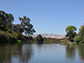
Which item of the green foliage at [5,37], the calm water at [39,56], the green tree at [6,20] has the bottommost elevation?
the calm water at [39,56]

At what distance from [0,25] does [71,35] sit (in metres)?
32.0

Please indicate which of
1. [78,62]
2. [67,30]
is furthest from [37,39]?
[78,62]

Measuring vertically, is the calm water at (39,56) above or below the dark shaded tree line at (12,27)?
below

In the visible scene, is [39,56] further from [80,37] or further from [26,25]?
[26,25]

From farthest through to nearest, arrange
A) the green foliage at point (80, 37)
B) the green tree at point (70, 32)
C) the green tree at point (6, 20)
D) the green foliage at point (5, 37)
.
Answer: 1. the green tree at point (70, 32)
2. the green tree at point (6, 20)
3. the green foliage at point (80, 37)
4. the green foliage at point (5, 37)

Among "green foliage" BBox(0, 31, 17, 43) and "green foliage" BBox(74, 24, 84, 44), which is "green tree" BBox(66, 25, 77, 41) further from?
"green foliage" BBox(0, 31, 17, 43)

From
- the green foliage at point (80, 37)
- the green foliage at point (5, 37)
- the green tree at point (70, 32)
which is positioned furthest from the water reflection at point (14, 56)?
the green tree at point (70, 32)

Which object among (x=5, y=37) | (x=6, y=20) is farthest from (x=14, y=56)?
(x=6, y=20)

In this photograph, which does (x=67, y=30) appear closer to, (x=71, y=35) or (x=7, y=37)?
(x=71, y=35)

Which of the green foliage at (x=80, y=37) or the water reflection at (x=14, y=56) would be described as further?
the green foliage at (x=80, y=37)

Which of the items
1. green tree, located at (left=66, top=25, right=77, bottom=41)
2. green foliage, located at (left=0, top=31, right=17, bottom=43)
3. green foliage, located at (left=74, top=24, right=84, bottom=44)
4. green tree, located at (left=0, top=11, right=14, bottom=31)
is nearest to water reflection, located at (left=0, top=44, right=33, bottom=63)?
green foliage, located at (left=0, top=31, right=17, bottom=43)

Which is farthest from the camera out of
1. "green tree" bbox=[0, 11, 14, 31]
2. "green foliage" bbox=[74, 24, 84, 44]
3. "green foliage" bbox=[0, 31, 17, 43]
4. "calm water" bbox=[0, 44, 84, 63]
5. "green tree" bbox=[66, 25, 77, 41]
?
"green tree" bbox=[66, 25, 77, 41]

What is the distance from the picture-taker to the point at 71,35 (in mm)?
72125

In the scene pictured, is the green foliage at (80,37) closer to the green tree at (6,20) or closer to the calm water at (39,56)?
the calm water at (39,56)
